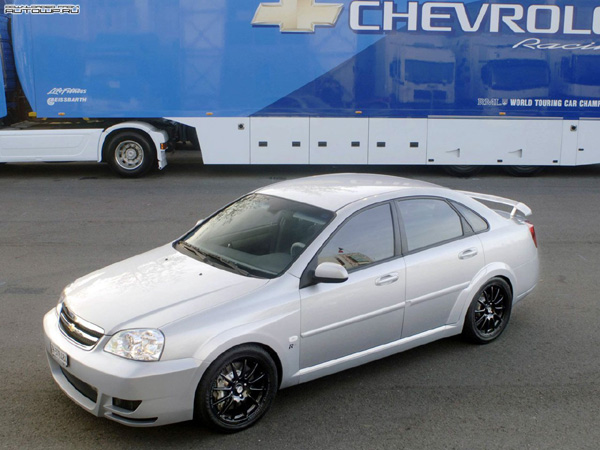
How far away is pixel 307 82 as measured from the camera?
1460 cm

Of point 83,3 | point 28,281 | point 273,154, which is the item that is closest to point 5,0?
point 83,3

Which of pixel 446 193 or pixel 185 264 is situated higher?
pixel 446 193

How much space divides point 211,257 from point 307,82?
32.6 ft

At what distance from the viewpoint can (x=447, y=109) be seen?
14758 mm

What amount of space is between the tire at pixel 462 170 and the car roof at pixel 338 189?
944 centimetres

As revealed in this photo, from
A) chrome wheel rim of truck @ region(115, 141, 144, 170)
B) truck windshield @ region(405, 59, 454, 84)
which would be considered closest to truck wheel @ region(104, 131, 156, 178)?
chrome wheel rim of truck @ region(115, 141, 144, 170)

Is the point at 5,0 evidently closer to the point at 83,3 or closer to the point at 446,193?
the point at 83,3

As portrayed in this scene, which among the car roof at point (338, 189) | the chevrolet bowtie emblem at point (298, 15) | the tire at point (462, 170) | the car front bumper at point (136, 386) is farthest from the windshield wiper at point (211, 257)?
the tire at point (462, 170)

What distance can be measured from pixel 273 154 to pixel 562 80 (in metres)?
6.30

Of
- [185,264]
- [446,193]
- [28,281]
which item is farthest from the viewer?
[28,281]

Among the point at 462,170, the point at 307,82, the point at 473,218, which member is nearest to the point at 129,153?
the point at 307,82

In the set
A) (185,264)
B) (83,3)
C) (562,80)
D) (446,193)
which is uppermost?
(83,3)

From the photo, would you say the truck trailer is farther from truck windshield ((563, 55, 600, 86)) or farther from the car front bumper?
the car front bumper

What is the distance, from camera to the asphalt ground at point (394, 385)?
4.39m
